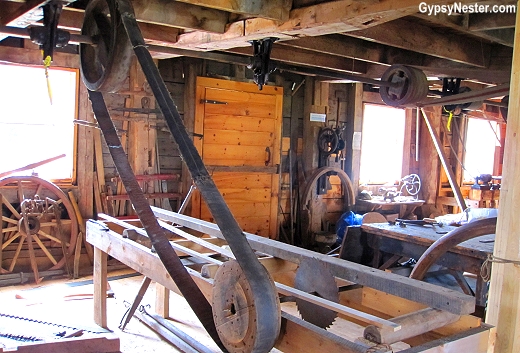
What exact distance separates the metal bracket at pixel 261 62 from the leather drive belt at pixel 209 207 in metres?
1.44

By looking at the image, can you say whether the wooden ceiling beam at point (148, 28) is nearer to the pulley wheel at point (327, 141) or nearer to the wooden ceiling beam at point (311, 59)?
the wooden ceiling beam at point (311, 59)

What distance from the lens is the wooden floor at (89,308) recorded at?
3.65 meters

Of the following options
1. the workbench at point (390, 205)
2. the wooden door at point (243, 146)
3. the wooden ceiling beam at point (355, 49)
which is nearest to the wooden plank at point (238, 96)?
the wooden door at point (243, 146)

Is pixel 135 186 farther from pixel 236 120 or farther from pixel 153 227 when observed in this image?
pixel 236 120

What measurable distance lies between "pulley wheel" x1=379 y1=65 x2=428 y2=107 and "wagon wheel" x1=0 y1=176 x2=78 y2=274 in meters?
3.33

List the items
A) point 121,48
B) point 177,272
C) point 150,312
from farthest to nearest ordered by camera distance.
Answer: point 150,312, point 121,48, point 177,272

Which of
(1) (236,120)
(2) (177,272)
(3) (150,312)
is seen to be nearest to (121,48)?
(2) (177,272)

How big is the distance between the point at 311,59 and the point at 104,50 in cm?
289

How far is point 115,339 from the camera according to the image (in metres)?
2.51

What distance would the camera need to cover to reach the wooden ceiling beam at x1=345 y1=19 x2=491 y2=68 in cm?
326

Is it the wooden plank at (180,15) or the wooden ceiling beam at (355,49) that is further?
the wooden ceiling beam at (355,49)

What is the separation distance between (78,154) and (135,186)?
3721 mm

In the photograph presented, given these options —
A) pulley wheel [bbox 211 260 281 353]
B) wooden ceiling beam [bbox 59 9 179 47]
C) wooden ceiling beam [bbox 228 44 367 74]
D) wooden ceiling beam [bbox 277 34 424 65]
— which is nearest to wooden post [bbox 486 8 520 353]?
pulley wheel [bbox 211 260 281 353]

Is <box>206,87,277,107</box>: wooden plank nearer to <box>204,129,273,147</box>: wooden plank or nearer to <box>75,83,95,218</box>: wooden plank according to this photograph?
<box>204,129,273,147</box>: wooden plank
